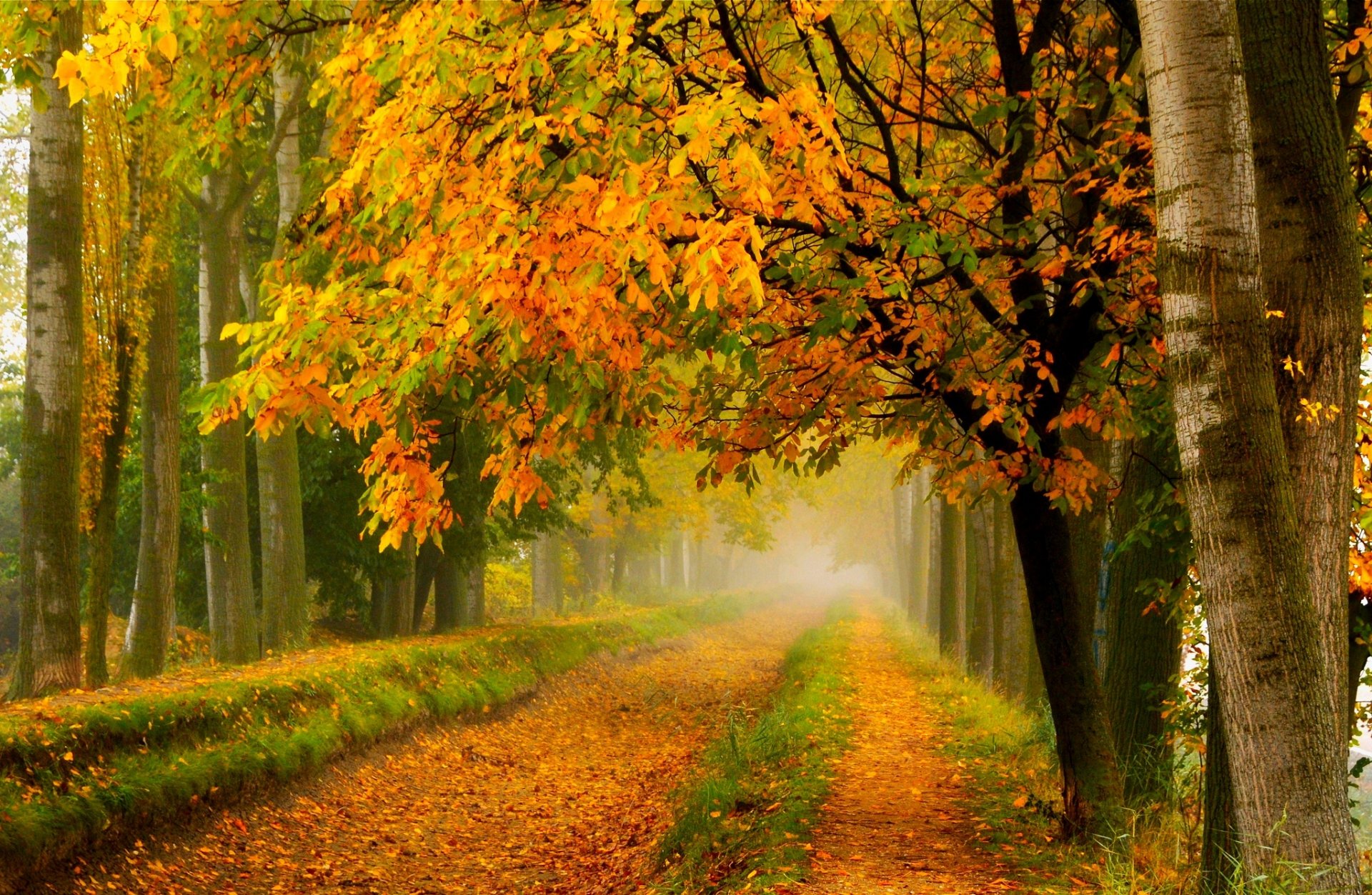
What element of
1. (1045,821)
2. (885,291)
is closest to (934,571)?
(1045,821)

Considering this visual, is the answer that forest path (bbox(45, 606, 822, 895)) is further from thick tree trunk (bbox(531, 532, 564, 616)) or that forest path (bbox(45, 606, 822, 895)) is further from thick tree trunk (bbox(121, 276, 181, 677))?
thick tree trunk (bbox(531, 532, 564, 616))

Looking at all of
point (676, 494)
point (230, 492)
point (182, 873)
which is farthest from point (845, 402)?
point (676, 494)

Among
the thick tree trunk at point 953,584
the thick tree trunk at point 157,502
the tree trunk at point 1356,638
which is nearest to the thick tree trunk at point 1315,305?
the tree trunk at point 1356,638

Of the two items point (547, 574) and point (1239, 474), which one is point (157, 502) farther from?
point (547, 574)

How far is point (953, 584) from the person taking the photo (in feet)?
66.4

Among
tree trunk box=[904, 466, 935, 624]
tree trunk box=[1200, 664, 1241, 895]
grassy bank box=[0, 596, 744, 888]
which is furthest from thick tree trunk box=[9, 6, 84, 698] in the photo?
tree trunk box=[904, 466, 935, 624]

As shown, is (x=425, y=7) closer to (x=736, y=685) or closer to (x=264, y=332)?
(x=264, y=332)

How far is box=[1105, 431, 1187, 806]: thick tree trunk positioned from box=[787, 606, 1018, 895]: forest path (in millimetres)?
1290

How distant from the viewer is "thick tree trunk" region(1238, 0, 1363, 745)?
4.41 metres

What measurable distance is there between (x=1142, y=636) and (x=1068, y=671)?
998 mm

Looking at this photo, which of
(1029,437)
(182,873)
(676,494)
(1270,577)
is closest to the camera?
(1270,577)

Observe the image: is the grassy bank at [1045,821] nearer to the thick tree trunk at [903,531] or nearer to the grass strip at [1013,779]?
the grass strip at [1013,779]

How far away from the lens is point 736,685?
812 inches

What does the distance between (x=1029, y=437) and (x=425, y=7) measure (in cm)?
420
